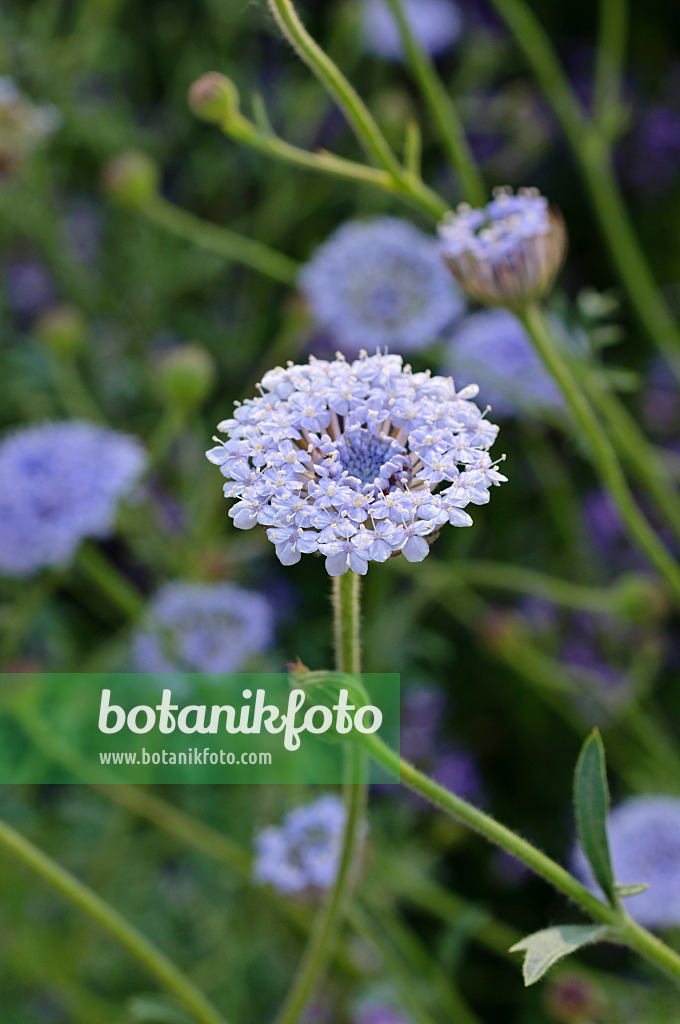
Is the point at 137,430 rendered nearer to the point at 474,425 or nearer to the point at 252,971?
the point at 252,971

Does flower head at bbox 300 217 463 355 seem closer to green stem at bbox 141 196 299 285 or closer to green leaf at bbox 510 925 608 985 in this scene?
green stem at bbox 141 196 299 285

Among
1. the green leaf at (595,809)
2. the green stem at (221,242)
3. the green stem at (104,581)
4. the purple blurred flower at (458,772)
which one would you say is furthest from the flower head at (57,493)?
the purple blurred flower at (458,772)

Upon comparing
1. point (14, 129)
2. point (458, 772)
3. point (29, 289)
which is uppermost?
point (29, 289)

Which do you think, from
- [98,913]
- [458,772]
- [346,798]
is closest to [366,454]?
[346,798]

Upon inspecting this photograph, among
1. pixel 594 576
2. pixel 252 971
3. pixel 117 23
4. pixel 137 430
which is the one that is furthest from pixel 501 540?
pixel 117 23

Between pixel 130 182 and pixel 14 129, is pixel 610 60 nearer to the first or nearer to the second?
pixel 130 182

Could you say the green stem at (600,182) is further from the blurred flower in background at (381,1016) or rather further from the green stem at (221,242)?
the blurred flower in background at (381,1016)
